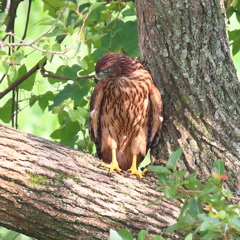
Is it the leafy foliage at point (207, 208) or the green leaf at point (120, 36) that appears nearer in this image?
the leafy foliage at point (207, 208)

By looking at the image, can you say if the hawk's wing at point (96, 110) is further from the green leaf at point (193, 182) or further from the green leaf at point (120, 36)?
the green leaf at point (193, 182)

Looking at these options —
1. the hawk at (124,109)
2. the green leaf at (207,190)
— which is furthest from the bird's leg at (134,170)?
the green leaf at (207,190)

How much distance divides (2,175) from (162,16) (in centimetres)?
153

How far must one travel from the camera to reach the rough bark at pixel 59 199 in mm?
3053

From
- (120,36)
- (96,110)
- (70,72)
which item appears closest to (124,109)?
(96,110)

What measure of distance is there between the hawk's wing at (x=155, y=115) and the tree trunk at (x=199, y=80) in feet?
0.40

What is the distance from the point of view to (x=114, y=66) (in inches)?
155

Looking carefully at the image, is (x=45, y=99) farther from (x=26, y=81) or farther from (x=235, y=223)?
(x=235, y=223)

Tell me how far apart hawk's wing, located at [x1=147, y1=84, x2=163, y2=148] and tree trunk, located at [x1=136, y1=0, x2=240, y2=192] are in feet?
0.40

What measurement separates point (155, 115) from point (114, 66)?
49cm

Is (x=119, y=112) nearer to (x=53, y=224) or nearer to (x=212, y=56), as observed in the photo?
(x=212, y=56)

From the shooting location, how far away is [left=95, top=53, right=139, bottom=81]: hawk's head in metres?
3.88

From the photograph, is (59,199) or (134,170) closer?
(59,199)

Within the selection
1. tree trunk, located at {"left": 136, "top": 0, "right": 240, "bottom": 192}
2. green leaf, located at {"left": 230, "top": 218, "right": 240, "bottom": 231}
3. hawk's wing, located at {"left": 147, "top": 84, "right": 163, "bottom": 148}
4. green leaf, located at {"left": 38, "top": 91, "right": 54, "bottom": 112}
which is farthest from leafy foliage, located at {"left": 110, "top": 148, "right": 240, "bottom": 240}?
green leaf, located at {"left": 38, "top": 91, "right": 54, "bottom": 112}
